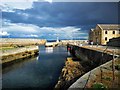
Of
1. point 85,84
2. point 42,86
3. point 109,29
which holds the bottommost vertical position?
point 42,86

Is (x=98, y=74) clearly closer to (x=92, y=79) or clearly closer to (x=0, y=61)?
(x=92, y=79)

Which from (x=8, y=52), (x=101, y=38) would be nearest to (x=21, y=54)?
(x=8, y=52)

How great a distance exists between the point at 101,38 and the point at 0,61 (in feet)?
122

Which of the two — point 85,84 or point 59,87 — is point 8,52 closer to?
point 59,87

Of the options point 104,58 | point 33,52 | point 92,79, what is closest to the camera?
point 92,79

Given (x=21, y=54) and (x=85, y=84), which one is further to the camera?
(x=21, y=54)

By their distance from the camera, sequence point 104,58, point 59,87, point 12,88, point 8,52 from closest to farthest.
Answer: point 59,87 → point 12,88 → point 104,58 → point 8,52

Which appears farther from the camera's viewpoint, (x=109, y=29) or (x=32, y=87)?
(x=109, y=29)

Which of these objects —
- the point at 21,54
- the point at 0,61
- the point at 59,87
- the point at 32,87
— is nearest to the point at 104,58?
the point at 59,87

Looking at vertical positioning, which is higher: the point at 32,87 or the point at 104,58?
the point at 104,58

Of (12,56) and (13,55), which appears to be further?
(13,55)

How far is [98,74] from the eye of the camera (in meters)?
12.0

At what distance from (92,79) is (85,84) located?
4.18 ft

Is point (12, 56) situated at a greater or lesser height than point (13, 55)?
lesser
